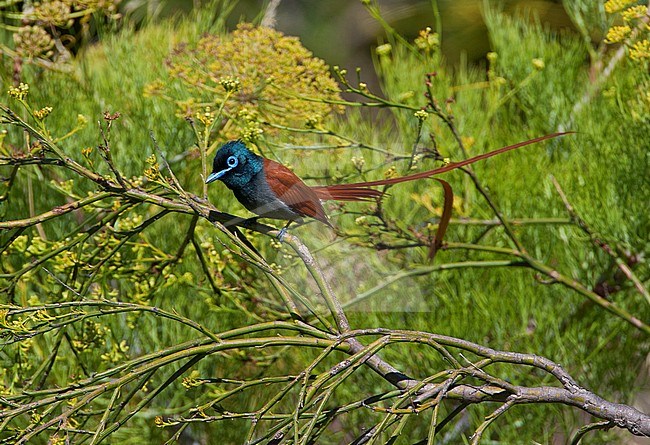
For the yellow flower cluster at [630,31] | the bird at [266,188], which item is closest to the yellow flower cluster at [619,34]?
the yellow flower cluster at [630,31]

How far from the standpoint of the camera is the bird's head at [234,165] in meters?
0.68

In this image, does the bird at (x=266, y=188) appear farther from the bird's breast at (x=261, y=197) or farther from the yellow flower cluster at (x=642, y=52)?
the yellow flower cluster at (x=642, y=52)

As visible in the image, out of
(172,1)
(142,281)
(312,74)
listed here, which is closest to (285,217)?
(142,281)

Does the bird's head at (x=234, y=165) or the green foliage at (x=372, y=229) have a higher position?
the bird's head at (x=234, y=165)

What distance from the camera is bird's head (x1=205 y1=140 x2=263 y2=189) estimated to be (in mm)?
685

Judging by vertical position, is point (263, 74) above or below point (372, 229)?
above

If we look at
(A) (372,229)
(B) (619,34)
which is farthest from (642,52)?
(A) (372,229)

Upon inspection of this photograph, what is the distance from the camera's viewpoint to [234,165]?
69 cm

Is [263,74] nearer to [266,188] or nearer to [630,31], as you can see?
[266,188]

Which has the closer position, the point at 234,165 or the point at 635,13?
the point at 234,165

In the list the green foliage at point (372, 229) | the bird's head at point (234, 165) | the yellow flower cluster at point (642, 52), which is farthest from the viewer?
the green foliage at point (372, 229)

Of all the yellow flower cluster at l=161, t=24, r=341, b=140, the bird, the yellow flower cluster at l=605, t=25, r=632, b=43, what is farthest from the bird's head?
the yellow flower cluster at l=605, t=25, r=632, b=43

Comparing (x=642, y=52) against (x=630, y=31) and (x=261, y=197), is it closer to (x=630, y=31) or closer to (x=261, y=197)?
(x=630, y=31)

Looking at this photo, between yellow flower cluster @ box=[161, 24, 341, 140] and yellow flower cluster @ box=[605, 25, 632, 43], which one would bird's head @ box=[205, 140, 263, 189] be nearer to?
yellow flower cluster @ box=[161, 24, 341, 140]
